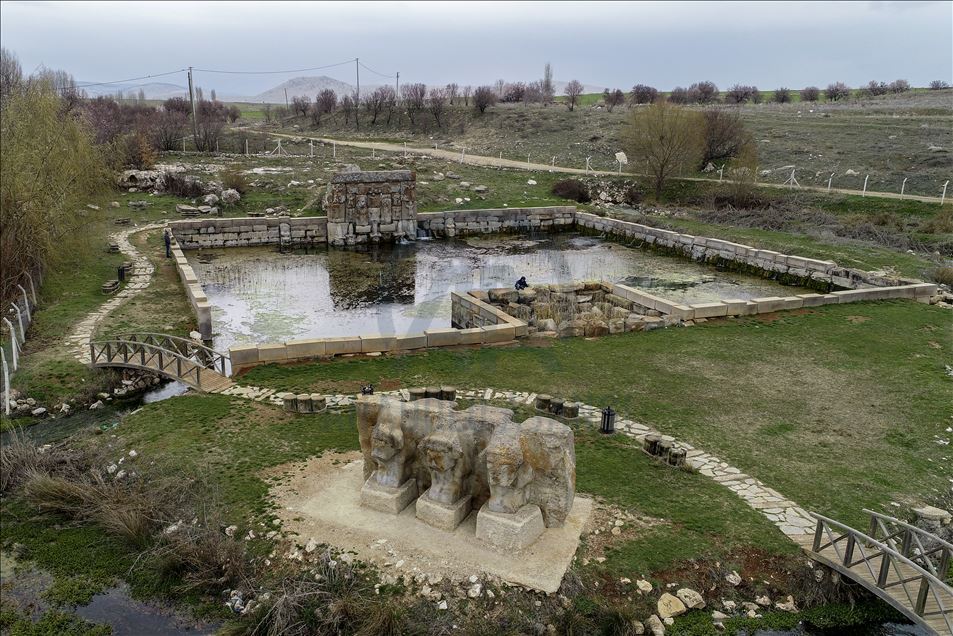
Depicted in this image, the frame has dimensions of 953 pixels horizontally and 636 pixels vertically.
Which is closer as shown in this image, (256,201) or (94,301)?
(94,301)

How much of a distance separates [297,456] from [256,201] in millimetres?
22715

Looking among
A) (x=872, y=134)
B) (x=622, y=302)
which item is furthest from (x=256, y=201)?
(x=872, y=134)

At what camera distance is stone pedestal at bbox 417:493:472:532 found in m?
7.72

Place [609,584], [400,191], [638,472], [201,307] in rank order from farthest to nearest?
[400,191]
[201,307]
[638,472]
[609,584]

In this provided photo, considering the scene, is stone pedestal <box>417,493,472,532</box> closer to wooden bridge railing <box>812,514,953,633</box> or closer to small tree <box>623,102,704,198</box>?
wooden bridge railing <box>812,514,953,633</box>

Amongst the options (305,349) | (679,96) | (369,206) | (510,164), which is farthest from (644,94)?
(305,349)

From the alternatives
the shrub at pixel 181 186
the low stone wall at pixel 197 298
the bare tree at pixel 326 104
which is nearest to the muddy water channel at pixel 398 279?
the low stone wall at pixel 197 298

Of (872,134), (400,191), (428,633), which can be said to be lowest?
(428,633)

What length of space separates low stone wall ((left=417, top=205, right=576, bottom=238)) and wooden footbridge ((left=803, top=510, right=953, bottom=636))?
2297cm

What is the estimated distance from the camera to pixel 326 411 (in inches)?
449

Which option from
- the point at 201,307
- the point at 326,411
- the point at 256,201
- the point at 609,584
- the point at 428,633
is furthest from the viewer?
the point at 256,201

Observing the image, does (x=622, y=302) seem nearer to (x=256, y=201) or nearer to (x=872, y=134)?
(x=256, y=201)

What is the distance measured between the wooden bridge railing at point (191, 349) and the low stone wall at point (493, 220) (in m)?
15.8

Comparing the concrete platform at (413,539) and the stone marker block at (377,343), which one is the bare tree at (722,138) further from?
the concrete platform at (413,539)
